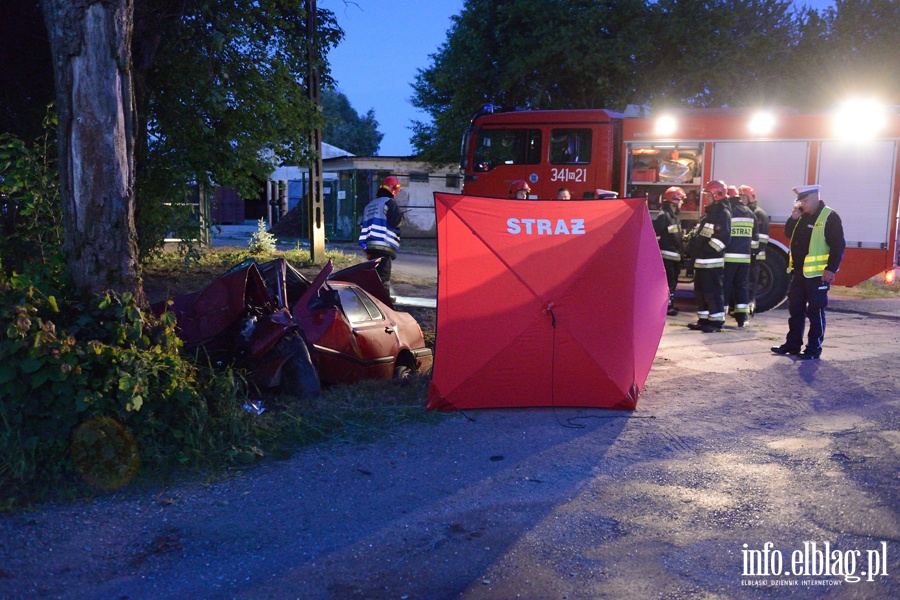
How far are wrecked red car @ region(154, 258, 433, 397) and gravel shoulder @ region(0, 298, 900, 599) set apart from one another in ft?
3.86

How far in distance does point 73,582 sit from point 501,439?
2970 millimetres

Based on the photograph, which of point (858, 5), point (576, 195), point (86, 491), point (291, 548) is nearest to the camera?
point (291, 548)

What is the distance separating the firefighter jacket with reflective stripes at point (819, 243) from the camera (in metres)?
8.61

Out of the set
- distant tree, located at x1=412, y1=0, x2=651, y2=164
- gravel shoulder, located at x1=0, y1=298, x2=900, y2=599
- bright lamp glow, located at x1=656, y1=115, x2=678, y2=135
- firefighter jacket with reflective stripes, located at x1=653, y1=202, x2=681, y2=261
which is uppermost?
distant tree, located at x1=412, y1=0, x2=651, y2=164

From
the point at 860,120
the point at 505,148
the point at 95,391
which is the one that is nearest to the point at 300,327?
the point at 95,391

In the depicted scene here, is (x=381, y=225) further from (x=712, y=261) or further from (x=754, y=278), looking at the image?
(x=754, y=278)

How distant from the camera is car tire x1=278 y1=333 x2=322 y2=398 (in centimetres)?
649

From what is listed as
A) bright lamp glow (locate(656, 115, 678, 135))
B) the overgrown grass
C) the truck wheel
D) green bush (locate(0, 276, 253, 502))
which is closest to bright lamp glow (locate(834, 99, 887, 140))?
the truck wheel

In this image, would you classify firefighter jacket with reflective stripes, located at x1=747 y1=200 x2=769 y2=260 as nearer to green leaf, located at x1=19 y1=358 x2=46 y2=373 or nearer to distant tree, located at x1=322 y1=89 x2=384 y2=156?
green leaf, located at x1=19 y1=358 x2=46 y2=373

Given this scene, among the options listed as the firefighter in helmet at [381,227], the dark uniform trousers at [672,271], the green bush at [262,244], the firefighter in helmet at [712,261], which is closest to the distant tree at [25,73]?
the firefighter in helmet at [381,227]

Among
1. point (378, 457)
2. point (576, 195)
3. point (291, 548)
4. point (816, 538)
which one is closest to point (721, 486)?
point (816, 538)

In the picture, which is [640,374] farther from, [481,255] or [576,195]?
[576,195]

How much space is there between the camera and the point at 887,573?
152 inches

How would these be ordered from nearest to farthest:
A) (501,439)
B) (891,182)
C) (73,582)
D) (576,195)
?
1. (73,582)
2. (501,439)
3. (891,182)
4. (576,195)
